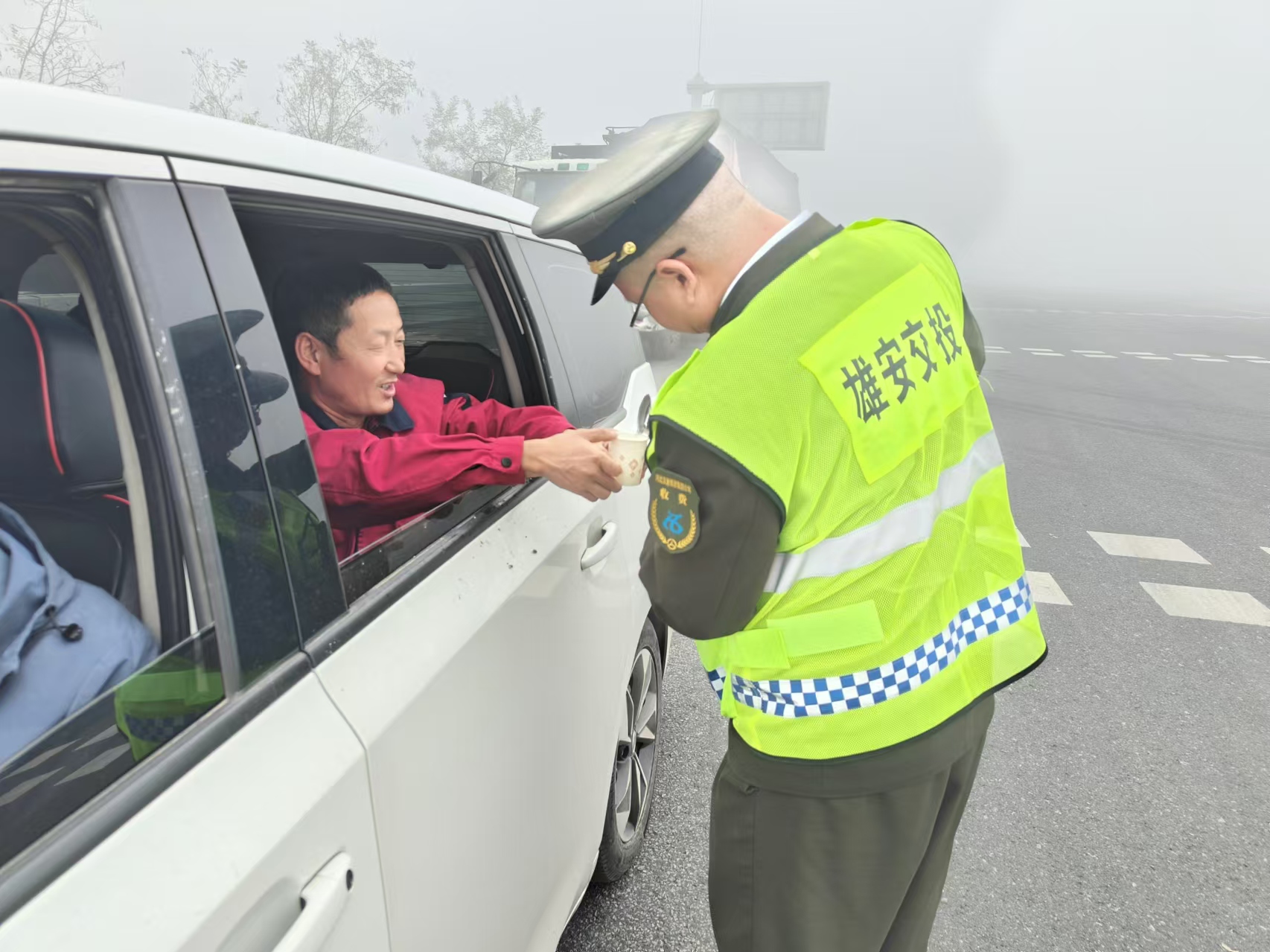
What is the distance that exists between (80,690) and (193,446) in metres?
0.34

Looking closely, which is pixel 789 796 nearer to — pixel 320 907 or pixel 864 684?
pixel 864 684

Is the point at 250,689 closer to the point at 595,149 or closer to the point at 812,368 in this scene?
the point at 812,368

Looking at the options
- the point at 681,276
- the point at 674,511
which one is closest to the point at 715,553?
the point at 674,511

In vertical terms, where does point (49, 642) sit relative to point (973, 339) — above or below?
below

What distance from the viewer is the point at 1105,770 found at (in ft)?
8.71

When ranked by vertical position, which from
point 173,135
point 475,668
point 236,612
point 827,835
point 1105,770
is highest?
point 173,135

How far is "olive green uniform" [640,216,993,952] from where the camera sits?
1054mm

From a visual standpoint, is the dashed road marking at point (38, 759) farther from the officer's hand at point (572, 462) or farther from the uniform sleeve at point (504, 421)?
the uniform sleeve at point (504, 421)

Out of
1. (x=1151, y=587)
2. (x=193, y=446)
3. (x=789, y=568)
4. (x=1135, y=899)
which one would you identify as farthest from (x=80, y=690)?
(x=1151, y=587)

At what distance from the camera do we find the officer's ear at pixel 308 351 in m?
1.59

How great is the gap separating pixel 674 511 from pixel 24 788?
0.73 m

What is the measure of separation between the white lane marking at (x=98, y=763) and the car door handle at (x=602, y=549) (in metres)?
0.96

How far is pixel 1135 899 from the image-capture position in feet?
7.04

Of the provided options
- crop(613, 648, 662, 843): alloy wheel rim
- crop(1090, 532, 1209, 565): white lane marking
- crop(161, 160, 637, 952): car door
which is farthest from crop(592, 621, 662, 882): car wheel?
crop(1090, 532, 1209, 565): white lane marking
